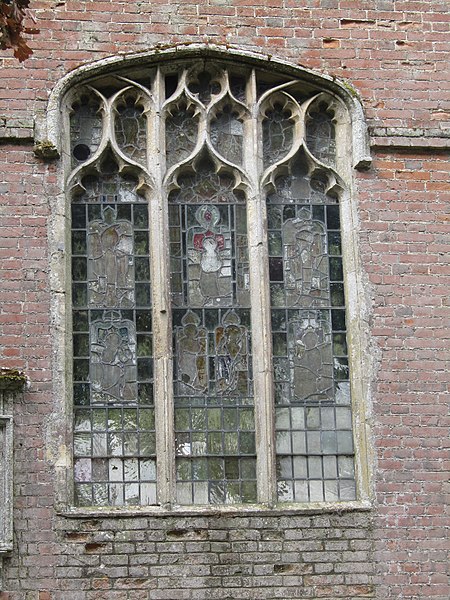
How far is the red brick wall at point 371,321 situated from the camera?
9.62 meters

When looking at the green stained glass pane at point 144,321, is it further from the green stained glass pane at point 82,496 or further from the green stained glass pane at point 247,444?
the green stained glass pane at point 82,496

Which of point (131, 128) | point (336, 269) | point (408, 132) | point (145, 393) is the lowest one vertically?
point (145, 393)

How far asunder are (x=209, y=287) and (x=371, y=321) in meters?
1.31

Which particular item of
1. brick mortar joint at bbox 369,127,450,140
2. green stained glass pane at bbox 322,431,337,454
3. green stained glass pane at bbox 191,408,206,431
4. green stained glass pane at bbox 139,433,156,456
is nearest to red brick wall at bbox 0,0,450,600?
brick mortar joint at bbox 369,127,450,140

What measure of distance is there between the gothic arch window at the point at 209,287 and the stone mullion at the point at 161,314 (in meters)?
0.01

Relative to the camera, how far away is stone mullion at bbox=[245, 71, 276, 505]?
9.98 m

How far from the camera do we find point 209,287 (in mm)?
10461

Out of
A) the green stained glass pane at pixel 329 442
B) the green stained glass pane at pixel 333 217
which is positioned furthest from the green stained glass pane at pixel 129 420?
the green stained glass pane at pixel 333 217

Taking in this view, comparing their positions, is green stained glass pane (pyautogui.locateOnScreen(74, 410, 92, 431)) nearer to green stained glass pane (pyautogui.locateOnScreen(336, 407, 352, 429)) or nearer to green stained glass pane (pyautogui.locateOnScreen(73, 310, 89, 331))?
green stained glass pane (pyautogui.locateOnScreen(73, 310, 89, 331))

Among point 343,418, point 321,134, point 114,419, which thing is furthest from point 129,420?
point 321,134

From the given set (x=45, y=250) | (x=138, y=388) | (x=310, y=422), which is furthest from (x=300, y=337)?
(x=45, y=250)

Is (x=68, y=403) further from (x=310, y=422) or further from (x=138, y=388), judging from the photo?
(x=310, y=422)

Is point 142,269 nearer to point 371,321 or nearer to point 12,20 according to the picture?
point 371,321

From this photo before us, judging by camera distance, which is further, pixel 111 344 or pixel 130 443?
pixel 111 344
